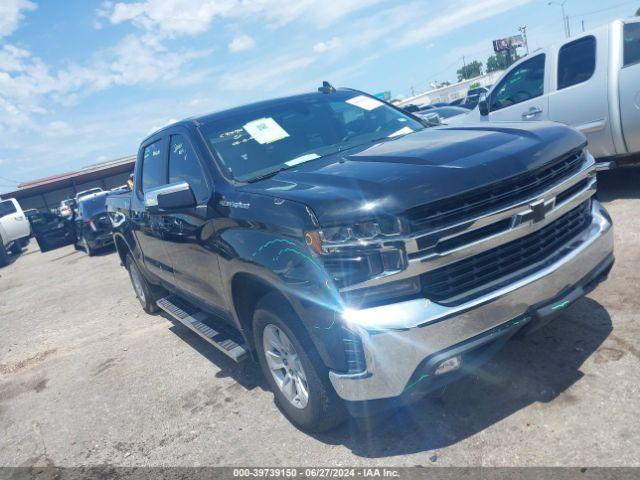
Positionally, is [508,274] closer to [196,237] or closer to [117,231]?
[196,237]

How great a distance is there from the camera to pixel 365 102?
4.53 meters

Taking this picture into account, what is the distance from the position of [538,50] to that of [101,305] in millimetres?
7010

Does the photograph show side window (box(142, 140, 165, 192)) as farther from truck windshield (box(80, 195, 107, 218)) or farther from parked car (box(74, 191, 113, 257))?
truck windshield (box(80, 195, 107, 218))

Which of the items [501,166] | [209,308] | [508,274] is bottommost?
[209,308]

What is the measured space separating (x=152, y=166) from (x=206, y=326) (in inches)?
65.3

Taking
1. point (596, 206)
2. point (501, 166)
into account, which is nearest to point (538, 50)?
point (596, 206)

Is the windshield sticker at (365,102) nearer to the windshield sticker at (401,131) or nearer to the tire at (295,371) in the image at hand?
the windshield sticker at (401,131)

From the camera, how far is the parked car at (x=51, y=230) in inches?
710

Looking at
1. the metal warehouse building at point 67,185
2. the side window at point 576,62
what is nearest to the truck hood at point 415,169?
the side window at point 576,62

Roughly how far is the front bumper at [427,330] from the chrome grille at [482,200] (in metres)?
0.38

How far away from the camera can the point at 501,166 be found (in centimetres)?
270

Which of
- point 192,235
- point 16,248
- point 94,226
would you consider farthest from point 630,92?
point 16,248

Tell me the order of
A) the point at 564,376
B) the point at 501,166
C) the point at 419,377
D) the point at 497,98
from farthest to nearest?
the point at 497,98 < the point at 564,376 < the point at 501,166 < the point at 419,377

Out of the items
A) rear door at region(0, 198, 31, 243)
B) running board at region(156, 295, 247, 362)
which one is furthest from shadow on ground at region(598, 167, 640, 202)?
rear door at region(0, 198, 31, 243)
